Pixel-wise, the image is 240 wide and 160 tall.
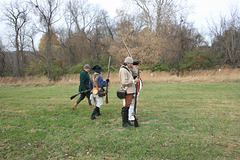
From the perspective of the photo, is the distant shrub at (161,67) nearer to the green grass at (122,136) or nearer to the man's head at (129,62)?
the green grass at (122,136)

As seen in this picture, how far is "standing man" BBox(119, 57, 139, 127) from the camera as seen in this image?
19.3 ft

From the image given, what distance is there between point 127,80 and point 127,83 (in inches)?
3.9

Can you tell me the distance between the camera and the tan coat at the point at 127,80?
19.3ft

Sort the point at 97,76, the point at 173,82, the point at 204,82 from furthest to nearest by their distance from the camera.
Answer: the point at 173,82
the point at 204,82
the point at 97,76

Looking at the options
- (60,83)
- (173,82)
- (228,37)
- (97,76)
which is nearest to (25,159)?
(97,76)

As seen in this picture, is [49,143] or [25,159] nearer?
[25,159]

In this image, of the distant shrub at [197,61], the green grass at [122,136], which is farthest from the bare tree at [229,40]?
the green grass at [122,136]

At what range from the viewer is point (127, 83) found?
231 inches

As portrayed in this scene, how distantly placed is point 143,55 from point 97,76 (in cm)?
1913

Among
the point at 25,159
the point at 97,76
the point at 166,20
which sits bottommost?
the point at 25,159

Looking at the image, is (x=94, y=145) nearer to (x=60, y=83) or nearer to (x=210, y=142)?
(x=210, y=142)

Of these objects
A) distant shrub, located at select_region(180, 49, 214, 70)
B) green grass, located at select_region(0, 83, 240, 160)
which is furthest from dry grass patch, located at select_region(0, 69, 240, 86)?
green grass, located at select_region(0, 83, 240, 160)

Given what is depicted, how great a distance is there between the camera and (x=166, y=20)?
32312 mm

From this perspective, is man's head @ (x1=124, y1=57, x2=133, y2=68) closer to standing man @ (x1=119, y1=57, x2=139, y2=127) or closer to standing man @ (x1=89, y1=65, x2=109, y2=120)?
standing man @ (x1=119, y1=57, x2=139, y2=127)
